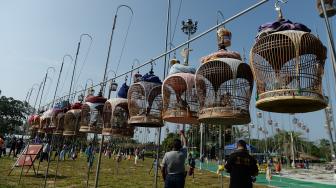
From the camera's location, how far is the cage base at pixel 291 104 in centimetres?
309

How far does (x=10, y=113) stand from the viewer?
226ft

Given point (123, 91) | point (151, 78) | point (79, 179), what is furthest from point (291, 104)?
point (79, 179)

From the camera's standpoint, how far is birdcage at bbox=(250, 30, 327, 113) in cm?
315

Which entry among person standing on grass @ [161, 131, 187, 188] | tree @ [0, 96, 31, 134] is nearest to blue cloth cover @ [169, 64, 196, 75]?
person standing on grass @ [161, 131, 187, 188]

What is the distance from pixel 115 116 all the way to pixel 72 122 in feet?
12.0

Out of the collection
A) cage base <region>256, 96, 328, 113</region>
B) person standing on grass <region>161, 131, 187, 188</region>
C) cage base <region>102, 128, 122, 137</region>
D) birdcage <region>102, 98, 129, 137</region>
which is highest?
birdcage <region>102, 98, 129, 137</region>

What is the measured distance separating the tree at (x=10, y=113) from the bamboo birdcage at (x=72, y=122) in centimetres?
6063

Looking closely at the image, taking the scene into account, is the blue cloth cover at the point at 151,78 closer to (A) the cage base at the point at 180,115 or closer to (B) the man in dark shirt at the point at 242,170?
(A) the cage base at the point at 180,115

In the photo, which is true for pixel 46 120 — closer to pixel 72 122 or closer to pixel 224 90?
pixel 72 122

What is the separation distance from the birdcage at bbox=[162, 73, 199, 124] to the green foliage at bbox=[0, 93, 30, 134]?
66.4 meters

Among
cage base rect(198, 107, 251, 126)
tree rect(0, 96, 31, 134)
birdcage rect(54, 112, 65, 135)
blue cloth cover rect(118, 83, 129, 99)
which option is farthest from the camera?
tree rect(0, 96, 31, 134)

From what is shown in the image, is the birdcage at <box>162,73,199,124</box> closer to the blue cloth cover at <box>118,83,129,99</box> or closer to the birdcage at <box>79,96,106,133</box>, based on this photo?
the blue cloth cover at <box>118,83,129,99</box>

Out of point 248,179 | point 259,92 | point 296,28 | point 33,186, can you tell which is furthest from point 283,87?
point 33,186

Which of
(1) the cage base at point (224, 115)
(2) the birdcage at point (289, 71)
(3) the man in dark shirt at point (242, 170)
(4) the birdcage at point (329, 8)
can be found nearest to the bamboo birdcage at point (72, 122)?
(3) the man in dark shirt at point (242, 170)
